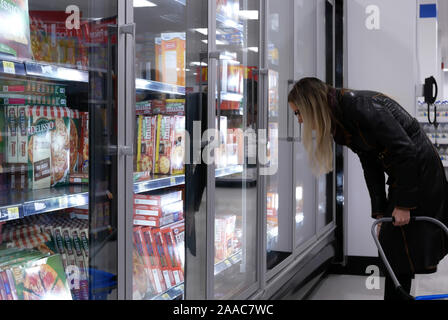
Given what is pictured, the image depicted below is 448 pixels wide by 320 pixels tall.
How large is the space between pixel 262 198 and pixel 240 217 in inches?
6.7

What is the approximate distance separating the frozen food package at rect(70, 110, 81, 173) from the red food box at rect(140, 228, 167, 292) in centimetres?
57

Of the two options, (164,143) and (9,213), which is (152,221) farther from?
(9,213)

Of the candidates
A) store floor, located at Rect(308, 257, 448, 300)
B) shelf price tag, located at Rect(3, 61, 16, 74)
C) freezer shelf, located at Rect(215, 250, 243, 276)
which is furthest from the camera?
store floor, located at Rect(308, 257, 448, 300)

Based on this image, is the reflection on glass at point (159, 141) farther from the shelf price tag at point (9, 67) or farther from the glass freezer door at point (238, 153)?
the shelf price tag at point (9, 67)

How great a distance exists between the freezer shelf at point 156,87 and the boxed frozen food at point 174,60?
6.2 inches

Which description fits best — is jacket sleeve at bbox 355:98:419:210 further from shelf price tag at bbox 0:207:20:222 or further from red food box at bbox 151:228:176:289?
shelf price tag at bbox 0:207:20:222

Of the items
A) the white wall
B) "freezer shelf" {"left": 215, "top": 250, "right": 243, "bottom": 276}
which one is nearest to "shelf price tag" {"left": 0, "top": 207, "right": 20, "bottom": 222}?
"freezer shelf" {"left": 215, "top": 250, "right": 243, "bottom": 276}

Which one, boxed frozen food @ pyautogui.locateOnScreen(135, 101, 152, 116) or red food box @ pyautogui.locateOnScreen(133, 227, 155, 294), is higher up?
boxed frozen food @ pyautogui.locateOnScreen(135, 101, 152, 116)

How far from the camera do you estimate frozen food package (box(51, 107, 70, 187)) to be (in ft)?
5.54

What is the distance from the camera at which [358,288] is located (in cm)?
436
